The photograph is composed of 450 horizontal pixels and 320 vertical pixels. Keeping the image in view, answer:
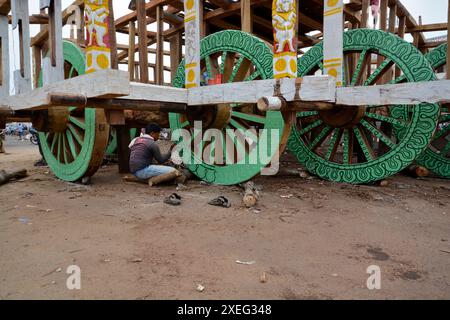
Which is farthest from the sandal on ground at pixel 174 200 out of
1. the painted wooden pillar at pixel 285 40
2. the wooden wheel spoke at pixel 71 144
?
the wooden wheel spoke at pixel 71 144

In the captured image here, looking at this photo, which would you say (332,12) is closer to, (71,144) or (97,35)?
(97,35)

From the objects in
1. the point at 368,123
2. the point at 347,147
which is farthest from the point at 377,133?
the point at 347,147

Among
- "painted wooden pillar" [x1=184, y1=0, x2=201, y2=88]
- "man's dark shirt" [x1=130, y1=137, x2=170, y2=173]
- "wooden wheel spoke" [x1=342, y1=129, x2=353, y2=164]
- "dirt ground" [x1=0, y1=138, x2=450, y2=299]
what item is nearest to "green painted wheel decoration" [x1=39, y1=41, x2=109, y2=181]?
"man's dark shirt" [x1=130, y1=137, x2=170, y2=173]

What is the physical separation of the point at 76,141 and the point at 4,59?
5.49 feet

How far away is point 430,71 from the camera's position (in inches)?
181

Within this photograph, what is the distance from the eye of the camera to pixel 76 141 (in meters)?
5.68

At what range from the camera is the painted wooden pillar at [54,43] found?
404cm

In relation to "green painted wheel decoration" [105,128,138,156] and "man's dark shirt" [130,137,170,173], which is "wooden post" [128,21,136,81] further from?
"man's dark shirt" [130,137,170,173]

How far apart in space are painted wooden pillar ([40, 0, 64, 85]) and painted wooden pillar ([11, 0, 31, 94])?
2.94 feet

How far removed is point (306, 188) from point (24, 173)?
16.7 ft

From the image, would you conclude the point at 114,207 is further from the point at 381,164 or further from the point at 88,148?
the point at 381,164

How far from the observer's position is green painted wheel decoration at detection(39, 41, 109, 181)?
4.93 metres

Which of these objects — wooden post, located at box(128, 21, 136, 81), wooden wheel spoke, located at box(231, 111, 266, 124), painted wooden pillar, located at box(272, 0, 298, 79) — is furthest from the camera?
wooden post, located at box(128, 21, 136, 81)

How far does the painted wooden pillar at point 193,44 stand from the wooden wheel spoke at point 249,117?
2.56ft
